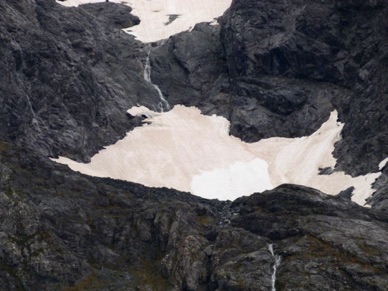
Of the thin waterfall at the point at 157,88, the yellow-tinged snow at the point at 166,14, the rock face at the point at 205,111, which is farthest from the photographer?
the yellow-tinged snow at the point at 166,14

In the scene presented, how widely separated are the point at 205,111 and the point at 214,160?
60.9 feet

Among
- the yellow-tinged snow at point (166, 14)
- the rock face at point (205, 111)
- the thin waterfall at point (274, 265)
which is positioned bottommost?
the thin waterfall at point (274, 265)

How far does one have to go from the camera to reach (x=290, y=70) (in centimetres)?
12750

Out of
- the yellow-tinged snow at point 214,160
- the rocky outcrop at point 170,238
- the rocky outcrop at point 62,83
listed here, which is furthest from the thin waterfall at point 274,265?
the rocky outcrop at point 62,83

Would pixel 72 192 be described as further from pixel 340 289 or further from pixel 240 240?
pixel 340 289

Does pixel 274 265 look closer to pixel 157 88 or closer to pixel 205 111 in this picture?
pixel 205 111

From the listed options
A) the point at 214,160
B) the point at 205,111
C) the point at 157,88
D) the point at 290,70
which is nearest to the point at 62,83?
the point at 214,160

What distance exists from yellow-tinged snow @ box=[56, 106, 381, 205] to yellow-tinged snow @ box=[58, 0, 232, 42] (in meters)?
30.2

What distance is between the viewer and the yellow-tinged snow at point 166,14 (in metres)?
152

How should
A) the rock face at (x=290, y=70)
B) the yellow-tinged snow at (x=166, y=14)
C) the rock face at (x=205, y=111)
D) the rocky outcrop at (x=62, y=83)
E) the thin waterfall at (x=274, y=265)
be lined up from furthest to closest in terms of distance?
the yellow-tinged snow at (x=166, y=14)
the rock face at (x=290, y=70)
the rocky outcrop at (x=62, y=83)
the rock face at (x=205, y=111)
the thin waterfall at (x=274, y=265)

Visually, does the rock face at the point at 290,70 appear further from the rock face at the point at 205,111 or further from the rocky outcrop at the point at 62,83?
the rocky outcrop at the point at 62,83

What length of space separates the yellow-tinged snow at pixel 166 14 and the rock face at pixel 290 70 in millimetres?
9047

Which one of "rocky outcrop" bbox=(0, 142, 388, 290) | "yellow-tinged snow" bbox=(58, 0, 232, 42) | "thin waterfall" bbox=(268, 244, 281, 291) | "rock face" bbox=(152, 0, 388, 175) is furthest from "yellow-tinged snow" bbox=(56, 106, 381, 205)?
"yellow-tinged snow" bbox=(58, 0, 232, 42)

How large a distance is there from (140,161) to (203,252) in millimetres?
42570
